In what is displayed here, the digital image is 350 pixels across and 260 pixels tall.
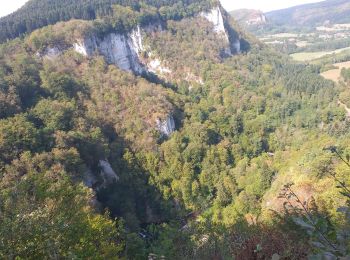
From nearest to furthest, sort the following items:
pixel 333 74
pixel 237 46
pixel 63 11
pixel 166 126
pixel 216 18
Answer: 1. pixel 166 126
2. pixel 63 11
3. pixel 333 74
4. pixel 216 18
5. pixel 237 46

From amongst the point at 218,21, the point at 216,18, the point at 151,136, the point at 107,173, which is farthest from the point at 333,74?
the point at 107,173

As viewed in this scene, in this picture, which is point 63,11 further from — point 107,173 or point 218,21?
point 107,173

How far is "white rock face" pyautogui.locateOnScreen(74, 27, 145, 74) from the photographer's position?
249 ft

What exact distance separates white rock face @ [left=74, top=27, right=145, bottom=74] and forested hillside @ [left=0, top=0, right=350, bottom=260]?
0.25m

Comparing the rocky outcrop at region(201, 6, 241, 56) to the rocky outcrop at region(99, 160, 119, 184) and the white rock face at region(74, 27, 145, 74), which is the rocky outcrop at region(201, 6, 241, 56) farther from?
the rocky outcrop at region(99, 160, 119, 184)

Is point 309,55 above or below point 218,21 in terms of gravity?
below

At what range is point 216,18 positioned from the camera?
108 metres

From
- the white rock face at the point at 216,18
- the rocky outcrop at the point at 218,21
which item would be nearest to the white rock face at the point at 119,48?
the white rock face at the point at 216,18

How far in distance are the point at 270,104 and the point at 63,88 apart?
41.5 m

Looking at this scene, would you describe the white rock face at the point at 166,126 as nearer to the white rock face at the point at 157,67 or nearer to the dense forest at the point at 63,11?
the white rock face at the point at 157,67

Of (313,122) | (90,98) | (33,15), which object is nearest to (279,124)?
(313,122)

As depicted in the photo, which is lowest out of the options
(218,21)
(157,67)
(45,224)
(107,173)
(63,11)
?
(107,173)

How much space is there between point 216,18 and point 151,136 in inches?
2362

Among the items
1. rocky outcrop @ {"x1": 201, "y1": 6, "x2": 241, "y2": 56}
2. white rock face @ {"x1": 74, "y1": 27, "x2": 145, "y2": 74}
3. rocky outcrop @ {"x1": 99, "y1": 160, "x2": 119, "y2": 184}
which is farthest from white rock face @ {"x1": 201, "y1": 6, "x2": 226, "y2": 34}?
rocky outcrop @ {"x1": 99, "y1": 160, "x2": 119, "y2": 184}
